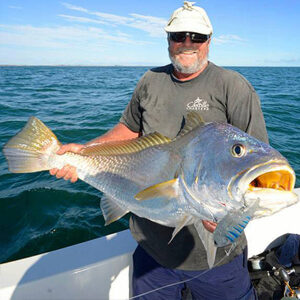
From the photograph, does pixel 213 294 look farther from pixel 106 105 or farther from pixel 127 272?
pixel 106 105

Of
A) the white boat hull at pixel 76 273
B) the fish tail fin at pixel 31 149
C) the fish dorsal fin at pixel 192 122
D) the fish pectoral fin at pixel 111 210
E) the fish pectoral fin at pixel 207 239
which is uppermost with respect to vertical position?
the fish dorsal fin at pixel 192 122

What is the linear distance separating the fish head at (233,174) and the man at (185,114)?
614mm

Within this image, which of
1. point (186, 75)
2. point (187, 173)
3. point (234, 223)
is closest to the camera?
point (234, 223)

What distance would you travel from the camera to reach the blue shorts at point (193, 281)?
2279mm

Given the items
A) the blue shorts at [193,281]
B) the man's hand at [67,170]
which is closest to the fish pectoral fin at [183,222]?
the blue shorts at [193,281]

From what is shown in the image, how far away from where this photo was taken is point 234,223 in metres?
1.29

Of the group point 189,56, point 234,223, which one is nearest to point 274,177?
point 234,223

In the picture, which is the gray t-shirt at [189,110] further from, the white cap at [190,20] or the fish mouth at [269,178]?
the fish mouth at [269,178]

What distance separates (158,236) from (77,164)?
3.09 ft

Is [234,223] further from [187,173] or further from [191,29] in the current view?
[191,29]

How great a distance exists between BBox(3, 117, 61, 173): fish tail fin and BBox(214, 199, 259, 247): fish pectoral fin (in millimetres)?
1673

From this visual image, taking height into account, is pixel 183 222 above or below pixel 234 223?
below

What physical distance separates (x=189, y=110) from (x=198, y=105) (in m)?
0.08

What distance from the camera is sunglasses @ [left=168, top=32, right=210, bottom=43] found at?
2.25 meters
